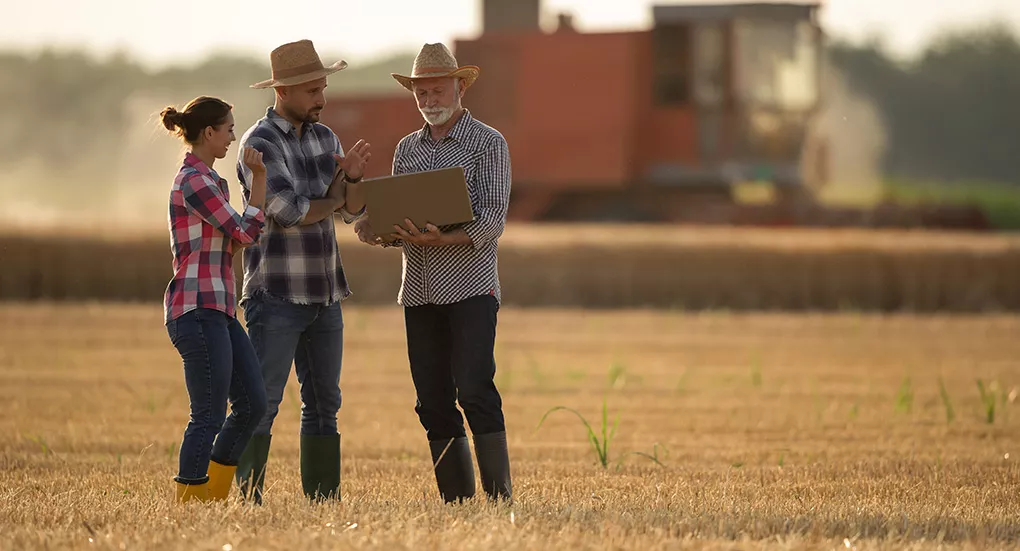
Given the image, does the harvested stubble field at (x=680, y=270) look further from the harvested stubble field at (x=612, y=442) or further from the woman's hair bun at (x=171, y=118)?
the woman's hair bun at (x=171, y=118)

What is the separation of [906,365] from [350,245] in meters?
6.93

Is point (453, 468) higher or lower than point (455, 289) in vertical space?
lower

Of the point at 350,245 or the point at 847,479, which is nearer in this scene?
the point at 847,479

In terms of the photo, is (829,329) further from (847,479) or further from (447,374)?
(447,374)

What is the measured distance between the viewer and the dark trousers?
225 inches

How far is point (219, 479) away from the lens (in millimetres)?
5648

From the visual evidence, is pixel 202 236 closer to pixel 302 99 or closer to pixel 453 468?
pixel 302 99

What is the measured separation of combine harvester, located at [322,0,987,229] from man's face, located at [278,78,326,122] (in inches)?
602

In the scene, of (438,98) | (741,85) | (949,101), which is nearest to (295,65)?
(438,98)

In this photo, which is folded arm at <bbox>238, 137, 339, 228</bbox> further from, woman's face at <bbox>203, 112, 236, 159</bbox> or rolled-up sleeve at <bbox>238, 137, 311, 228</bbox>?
woman's face at <bbox>203, 112, 236, 159</bbox>

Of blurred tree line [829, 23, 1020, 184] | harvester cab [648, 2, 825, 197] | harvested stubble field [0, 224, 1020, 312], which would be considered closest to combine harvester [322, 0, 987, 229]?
harvester cab [648, 2, 825, 197]

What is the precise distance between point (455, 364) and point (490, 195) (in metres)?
0.67

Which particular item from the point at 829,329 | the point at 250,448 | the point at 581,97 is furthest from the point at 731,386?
the point at 581,97

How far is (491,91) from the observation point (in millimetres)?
22234
